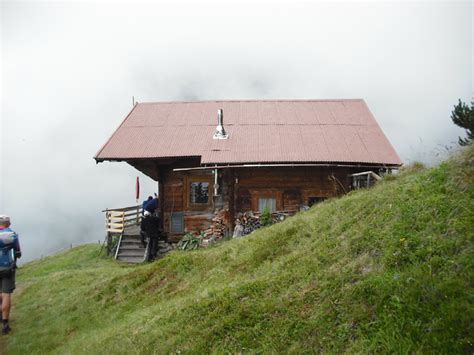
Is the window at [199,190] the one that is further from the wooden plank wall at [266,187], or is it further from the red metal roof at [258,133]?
the red metal roof at [258,133]

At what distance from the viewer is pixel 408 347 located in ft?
12.6

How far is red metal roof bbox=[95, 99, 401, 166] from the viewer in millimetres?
17766

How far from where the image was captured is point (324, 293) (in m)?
5.29

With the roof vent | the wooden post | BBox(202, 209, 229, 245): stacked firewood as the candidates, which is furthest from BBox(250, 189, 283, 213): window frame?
the wooden post

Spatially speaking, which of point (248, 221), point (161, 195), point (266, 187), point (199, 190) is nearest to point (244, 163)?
point (266, 187)

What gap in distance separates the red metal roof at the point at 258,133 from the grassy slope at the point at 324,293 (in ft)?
29.3

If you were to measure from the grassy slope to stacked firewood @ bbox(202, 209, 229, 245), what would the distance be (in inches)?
292

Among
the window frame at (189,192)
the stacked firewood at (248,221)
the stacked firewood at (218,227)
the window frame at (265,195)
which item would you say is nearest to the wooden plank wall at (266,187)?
the window frame at (265,195)

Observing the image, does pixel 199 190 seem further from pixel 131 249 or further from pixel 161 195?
pixel 131 249

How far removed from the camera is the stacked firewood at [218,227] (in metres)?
17.4

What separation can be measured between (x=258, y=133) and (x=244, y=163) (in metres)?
3.01

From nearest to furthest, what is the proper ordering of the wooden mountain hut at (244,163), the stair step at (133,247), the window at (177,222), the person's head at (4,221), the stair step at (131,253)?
1. the person's head at (4,221)
2. the wooden mountain hut at (244,163)
3. the stair step at (131,253)
4. the stair step at (133,247)
5. the window at (177,222)

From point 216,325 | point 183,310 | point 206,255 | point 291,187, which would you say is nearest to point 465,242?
point 216,325

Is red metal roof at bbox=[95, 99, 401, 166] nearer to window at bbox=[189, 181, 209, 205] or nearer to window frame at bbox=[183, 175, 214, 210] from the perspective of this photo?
window frame at bbox=[183, 175, 214, 210]
